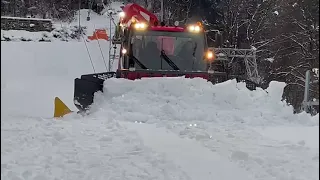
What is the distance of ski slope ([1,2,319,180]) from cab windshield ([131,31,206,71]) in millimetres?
683

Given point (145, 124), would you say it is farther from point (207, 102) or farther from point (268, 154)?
point (268, 154)

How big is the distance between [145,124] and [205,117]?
866 mm

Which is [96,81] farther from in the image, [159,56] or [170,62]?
[170,62]

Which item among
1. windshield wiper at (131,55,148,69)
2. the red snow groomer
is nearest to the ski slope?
the red snow groomer

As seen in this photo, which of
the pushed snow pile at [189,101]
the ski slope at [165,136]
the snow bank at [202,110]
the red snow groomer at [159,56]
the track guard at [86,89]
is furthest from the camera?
the red snow groomer at [159,56]

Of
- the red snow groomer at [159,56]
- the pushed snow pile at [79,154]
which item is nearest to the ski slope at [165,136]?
the pushed snow pile at [79,154]

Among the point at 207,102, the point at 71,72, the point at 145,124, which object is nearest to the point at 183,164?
the point at 145,124

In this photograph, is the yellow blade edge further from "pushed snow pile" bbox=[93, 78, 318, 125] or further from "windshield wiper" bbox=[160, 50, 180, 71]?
"windshield wiper" bbox=[160, 50, 180, 71]

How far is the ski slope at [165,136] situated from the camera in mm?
3271

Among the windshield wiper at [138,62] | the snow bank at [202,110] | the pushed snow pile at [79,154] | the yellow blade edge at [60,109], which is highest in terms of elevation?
the windshield wiper at [138,62]

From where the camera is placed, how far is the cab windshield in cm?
711

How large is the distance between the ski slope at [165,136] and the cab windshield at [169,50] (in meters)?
0.68

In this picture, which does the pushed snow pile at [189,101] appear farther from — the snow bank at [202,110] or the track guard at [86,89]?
the track guard at [86,89]

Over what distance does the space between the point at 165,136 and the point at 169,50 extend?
267cm
